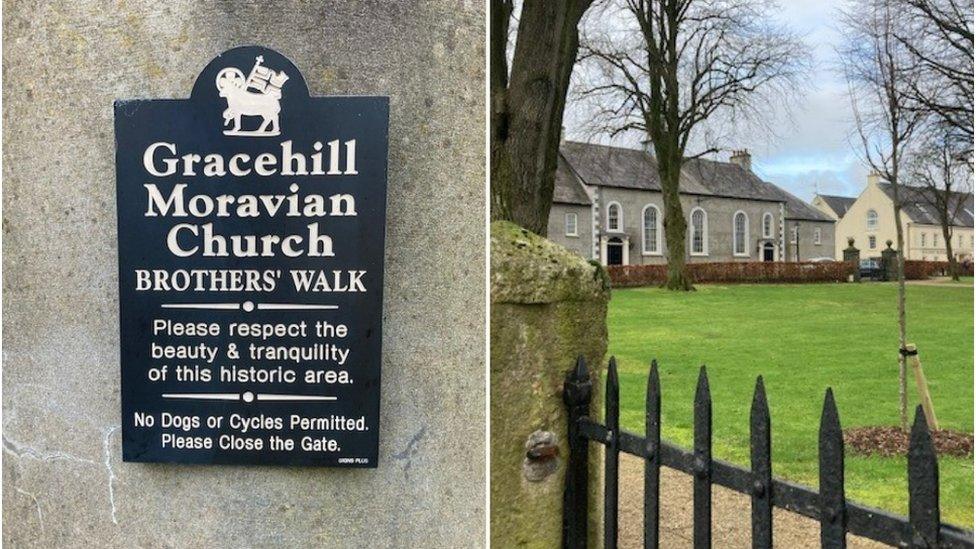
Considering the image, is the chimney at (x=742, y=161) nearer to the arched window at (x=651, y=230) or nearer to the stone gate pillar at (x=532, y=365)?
the arched window at (x=651, y=230)

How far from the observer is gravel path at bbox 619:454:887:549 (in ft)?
15.2

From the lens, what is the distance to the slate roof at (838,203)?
7169 centimetres

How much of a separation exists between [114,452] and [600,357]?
1.64 metres

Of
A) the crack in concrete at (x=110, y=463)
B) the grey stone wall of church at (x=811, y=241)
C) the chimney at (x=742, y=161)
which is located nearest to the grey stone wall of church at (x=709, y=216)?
the grey stone wall of church at (x=811, y=241)

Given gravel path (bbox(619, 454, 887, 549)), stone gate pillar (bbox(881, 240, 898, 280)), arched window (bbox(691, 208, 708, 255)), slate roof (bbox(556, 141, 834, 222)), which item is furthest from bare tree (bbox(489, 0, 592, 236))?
arched window (bbox(691, 208, 708, 255))

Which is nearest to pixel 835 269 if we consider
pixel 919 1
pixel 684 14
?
pixel 684 14

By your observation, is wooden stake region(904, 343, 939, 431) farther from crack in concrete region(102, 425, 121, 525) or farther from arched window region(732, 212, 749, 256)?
arched window region(732, 212, 749, 256)

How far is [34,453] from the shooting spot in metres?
2.36

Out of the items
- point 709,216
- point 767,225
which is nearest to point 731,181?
point 709,216

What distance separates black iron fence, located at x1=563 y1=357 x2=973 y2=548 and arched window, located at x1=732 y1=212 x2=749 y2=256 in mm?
53749

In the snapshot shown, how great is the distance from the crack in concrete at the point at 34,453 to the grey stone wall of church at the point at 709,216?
46.2 metres

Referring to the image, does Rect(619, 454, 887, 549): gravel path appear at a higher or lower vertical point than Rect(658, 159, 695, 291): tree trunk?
lower

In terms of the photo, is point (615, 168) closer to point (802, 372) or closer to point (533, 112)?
point (802, 372)

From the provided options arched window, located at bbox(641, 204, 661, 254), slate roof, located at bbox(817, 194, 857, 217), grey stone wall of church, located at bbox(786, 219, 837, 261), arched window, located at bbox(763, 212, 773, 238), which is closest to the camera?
arched window, located at bbox(641, 204, 661, 254)
